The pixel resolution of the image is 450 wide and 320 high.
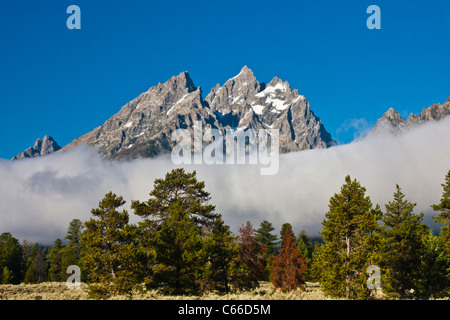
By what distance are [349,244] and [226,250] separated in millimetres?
13021

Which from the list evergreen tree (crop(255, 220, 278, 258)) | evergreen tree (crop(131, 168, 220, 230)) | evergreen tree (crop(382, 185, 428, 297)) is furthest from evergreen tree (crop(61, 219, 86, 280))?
evergreen tree (crop(382, 185, 428, 297))

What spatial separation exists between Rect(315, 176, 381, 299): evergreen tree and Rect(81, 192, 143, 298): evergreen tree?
1756 cm

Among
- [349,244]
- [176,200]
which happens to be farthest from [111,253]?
[349,244]

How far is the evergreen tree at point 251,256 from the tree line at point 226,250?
14 centimetres

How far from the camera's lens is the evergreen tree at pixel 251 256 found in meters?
44.2

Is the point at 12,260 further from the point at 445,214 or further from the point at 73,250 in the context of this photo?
the point at 445,214

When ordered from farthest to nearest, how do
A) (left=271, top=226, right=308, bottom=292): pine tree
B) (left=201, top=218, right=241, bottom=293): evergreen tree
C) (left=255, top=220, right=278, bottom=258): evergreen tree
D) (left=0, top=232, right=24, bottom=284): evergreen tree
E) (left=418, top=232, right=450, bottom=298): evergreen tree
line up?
(left=255, top=220, right=278, bottom=258): evergreen tree
(left=0, top=232, right=24, bottom=284): evergreen tree
(left=271, top=226, right=308, bottom=292): pine tree
(left=418, top=232, right=450, bottom=298): evergreen tree
(left=201, top=218, right=241, bottom=293): evergreen tree

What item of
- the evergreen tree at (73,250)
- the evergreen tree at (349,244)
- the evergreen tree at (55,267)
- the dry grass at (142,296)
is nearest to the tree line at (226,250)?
the evergreen tree at (349,244)

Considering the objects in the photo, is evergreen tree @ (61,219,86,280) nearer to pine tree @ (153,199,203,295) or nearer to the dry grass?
the dry grass

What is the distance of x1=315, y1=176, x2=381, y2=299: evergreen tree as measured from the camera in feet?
95.8

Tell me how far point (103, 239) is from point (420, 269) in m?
36.4
